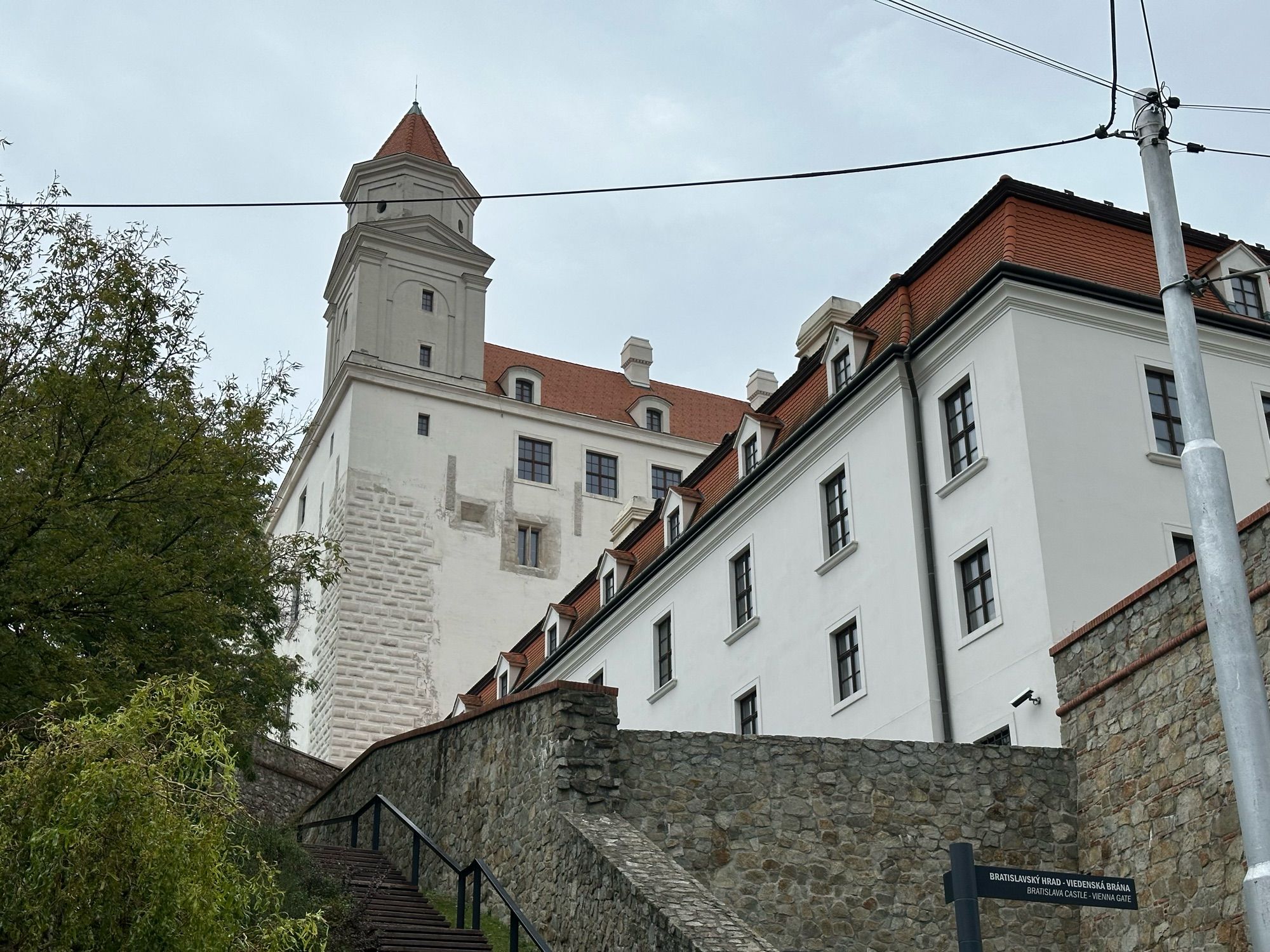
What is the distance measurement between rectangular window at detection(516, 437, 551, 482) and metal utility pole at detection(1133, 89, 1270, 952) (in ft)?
126

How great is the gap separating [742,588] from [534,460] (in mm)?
21393

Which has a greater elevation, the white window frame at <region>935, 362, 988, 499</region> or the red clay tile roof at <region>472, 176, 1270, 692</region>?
the red clay tile roof at <region>472, 176, 1270, 692</region>

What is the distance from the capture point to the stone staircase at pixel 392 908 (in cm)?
1402

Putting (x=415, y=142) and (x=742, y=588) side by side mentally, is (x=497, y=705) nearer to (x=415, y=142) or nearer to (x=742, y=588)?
(x=742, y=588)

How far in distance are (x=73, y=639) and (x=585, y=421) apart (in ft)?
117

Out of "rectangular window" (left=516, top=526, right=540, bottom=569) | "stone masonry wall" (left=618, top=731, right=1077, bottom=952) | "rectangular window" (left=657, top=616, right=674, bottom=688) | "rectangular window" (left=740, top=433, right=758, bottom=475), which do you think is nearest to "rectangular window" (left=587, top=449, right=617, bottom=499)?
"rectangular window" (left=516, top=526, right=540, bottom=569)

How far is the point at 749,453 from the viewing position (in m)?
27.6

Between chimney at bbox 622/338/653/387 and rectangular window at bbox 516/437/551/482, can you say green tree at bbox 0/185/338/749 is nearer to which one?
rectangular window at bbox 516/437/551/482

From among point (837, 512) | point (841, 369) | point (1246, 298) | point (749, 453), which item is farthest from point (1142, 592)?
point (749, 453)

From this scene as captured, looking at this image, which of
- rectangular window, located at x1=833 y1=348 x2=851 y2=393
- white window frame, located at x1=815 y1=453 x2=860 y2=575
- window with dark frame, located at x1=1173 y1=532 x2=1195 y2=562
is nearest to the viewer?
window with dark frame, located at x1=1173 y1=532 x2=1195 y2=562

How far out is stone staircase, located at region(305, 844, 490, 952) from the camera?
46.0 feet

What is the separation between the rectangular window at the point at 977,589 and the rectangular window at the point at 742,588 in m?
5.96

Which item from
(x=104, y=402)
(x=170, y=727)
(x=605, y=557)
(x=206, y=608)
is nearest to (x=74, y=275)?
(x=104, y=402)

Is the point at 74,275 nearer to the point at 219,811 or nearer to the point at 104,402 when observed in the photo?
the point at 104,402
